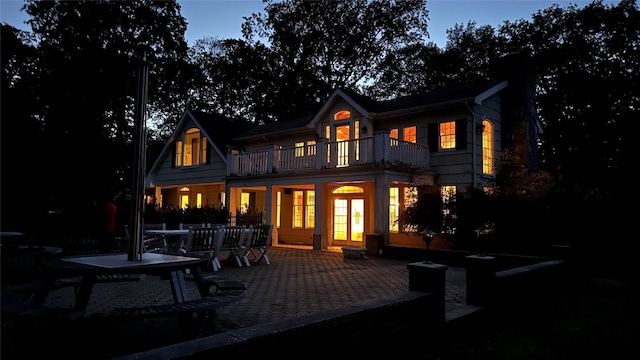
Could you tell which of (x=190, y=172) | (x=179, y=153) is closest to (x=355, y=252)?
(x=190, y=172)

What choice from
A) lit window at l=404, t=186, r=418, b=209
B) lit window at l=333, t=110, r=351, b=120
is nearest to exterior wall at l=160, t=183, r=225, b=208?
lit window at l=333, t=110, r=351, b=120

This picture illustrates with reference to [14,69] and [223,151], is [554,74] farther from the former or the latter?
[14,69]

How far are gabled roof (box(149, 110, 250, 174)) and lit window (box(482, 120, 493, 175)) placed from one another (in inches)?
451

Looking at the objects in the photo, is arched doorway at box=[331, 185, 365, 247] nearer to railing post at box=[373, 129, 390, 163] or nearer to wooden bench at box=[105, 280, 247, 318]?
railing post at box=[373, 129, 390, 163]

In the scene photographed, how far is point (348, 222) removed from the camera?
1686 centimetres

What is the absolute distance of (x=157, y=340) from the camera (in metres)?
4.38

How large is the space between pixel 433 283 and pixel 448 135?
1142cm

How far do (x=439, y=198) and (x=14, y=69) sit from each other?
23.0 metres

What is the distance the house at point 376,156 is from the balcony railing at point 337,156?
0.04 m

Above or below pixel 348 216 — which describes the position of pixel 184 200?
above

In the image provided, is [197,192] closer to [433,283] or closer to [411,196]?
[411,196]

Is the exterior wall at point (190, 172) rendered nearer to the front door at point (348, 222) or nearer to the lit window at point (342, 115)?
the front door at point (348, 222)

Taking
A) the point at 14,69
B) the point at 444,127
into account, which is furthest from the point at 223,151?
the point at 14,69

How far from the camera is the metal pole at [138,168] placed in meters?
3.89
